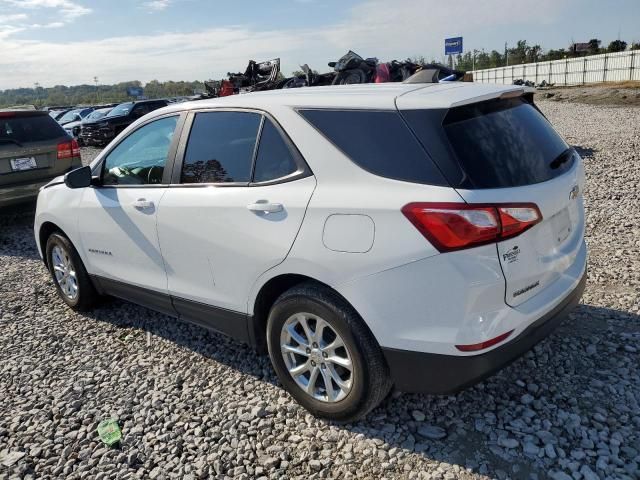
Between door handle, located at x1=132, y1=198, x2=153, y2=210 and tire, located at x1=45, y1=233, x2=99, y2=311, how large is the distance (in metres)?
1.26

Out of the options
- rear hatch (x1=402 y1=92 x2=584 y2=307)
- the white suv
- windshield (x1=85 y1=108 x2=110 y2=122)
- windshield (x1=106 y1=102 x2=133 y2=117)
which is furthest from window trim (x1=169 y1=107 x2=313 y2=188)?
windshield (x1=85 y1=108 x2=110 y2=122)

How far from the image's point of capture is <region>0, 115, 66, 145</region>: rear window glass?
24.5ft

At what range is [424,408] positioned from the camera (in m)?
3.03

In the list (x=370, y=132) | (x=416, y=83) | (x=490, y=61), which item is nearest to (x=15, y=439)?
(x=370, y=132)

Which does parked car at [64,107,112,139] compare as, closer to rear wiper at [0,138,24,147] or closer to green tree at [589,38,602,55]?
rear wiper at [0,138,24,147]

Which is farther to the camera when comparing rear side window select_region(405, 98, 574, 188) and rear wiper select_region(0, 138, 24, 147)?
rear wiper select_region(0, 138, 24, 147)

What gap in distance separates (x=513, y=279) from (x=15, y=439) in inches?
118

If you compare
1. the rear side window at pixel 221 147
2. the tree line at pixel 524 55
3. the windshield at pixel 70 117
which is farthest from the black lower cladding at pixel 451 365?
the tree line at pixel 524 55

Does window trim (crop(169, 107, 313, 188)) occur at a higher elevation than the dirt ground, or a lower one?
higher

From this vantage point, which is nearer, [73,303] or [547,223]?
[547,223]

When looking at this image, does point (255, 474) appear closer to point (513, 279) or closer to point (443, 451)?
point (443, 451)

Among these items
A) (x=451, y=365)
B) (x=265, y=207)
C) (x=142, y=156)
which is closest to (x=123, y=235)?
(x=142, y=156)

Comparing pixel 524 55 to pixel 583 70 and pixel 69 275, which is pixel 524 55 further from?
pixel 69 275

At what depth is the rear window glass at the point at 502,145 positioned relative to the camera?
238 centimetres
